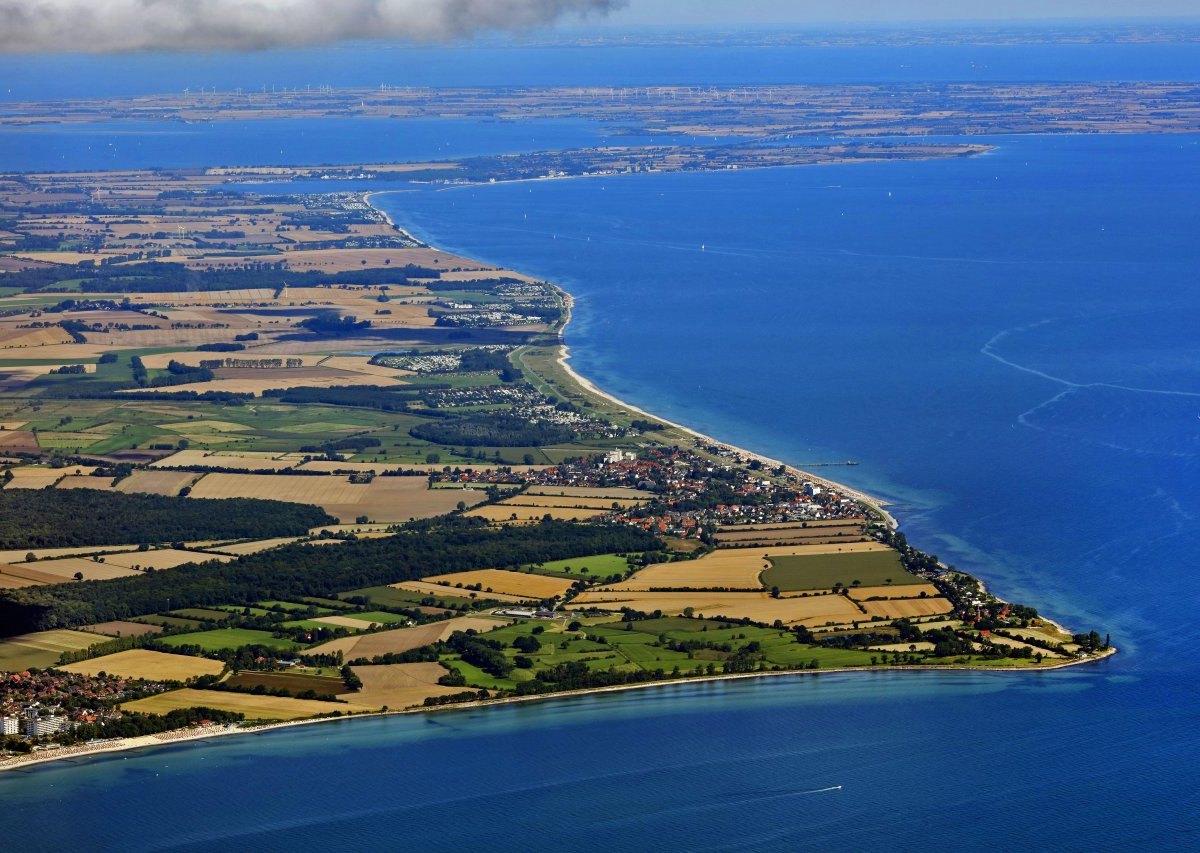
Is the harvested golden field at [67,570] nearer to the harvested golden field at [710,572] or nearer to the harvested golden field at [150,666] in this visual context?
the harvested golden field at [150,666]

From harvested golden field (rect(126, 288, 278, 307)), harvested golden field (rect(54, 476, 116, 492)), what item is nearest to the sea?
harvested golden field (rect(126, 288, 278, 307))

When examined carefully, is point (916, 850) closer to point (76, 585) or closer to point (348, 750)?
point (348, 750)

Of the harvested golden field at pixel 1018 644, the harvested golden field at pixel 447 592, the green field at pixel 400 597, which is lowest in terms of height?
the harvested golden field at pixel 1018 644

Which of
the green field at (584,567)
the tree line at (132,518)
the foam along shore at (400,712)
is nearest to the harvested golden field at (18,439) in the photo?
the tree line at (132,518)

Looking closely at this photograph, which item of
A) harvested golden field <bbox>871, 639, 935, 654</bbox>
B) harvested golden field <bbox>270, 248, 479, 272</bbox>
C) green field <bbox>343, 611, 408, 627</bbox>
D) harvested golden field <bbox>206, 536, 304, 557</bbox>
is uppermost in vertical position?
harvested golden field <bbox>270, 248, 479, 272</bbox>

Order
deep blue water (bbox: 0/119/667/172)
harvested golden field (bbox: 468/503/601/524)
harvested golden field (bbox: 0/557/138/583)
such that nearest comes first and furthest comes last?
harvested golden field (bbox: 0/557/138/583) → harvested golden field (bbox: 468/503/601/524) → deep blue water (bbox: 0/119/667/172)

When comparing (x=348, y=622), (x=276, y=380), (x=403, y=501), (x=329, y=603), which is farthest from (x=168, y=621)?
(x=276, y=380)

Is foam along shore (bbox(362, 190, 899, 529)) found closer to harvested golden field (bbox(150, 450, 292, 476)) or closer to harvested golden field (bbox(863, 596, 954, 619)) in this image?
harvested golden field (bbox(863, 596, 954, 619))
